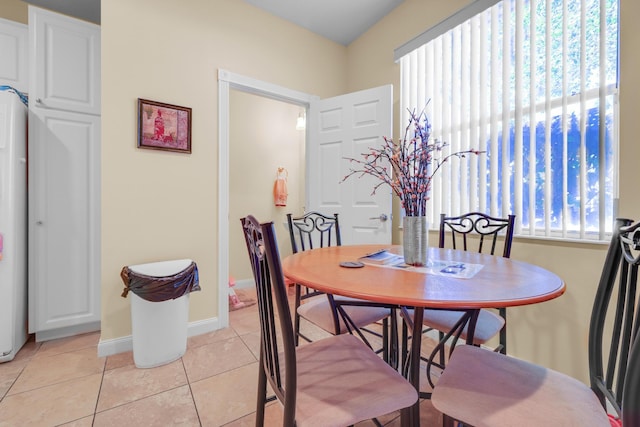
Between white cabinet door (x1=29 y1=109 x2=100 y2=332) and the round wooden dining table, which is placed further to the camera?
white cabinet door (x1=29 y1=109 x2=100 y2=332)

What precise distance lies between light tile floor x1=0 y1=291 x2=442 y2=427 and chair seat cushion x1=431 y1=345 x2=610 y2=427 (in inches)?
27.2

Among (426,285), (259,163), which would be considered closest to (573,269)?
(426,285)

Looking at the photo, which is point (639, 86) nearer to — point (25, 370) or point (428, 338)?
point (428, 338)

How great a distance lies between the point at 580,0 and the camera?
1510mm

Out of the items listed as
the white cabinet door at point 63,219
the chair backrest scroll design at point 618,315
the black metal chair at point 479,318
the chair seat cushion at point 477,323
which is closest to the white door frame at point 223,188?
the white cabinet door at point 63,219

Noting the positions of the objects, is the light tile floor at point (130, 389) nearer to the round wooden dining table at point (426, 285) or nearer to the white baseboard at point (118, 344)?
the white baseboard at point (118, 344)

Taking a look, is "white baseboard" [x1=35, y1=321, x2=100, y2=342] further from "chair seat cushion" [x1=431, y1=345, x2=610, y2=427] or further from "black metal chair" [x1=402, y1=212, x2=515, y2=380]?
"chair seat cushion" [x1=431, y1=345, x2=610, y2=427]

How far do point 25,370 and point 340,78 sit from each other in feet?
12.0

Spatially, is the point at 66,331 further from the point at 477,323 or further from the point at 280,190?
the point at 477,323

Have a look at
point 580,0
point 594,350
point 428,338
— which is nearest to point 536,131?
point 580,0

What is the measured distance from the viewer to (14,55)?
2174 mm

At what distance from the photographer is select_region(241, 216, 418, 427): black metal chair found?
0.74 metres

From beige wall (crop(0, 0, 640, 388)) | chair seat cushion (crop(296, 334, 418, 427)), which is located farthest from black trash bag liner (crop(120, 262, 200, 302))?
chair seat cushion (crop(296, 334, 418, 427))

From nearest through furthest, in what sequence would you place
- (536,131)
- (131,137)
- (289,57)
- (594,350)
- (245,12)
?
(594,350)
(536,131)
(131,137)
(245,12)
(289,57)
